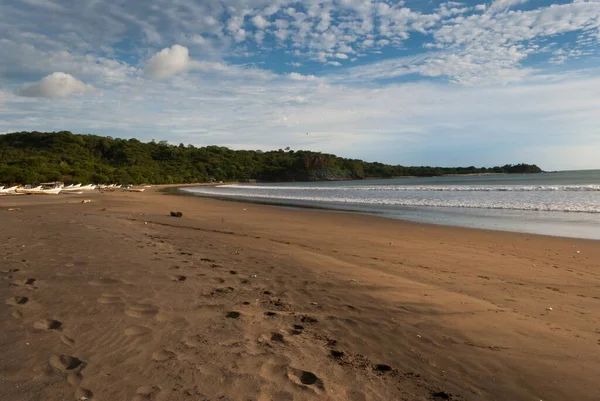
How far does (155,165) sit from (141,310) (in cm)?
12710

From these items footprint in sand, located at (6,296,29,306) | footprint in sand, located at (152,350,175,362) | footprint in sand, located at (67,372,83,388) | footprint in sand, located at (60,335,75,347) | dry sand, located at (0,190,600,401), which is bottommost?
dry sand, located at (0,190,600,401)

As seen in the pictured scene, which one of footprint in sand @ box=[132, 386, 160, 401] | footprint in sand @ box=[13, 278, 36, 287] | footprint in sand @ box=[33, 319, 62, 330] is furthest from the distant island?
footprint in sand @ box=[132, 386, 160, 401]

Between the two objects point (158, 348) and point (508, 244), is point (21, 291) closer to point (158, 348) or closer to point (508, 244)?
point (158, 348)

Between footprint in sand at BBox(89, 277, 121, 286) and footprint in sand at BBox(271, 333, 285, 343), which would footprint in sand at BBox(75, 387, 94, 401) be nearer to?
footprint in sand at BBox(271, 333, 285, 343)

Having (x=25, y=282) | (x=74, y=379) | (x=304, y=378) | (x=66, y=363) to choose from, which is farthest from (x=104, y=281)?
(x=304, y=378)

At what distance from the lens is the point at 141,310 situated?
456 centimetres

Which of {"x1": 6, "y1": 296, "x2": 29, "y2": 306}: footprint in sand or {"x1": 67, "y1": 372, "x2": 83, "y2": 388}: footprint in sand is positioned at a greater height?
{"x1": 67, "y1": 372, "x2": 83, "y2": 388}: footprint in sand

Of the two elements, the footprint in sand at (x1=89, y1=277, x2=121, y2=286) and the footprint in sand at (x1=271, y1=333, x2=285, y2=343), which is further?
the footprint in sand at (x1=89, y1=277, x2=121, y2=286)

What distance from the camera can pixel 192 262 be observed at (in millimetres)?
7344

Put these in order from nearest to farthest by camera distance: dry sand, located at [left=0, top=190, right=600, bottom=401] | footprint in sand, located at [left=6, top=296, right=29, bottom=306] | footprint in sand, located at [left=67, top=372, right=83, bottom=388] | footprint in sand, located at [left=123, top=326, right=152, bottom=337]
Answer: footprint in sand, located at [left=67, top=372, right=83, bottom=388]
dry sand, located at [left=0, top=190, right=600, bottom=401]
footprint in sand, located at [left=123, top=326, right=152, bottom=337]
footprint in sand, located at [left=6, top=296, right=29, bottom=306]

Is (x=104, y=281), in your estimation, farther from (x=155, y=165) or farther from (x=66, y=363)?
(x=155, y=165)

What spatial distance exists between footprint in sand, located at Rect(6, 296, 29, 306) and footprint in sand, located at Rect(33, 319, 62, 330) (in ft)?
2.60

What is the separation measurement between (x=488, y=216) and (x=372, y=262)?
41.8 ft

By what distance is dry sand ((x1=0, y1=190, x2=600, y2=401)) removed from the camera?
3.15m
